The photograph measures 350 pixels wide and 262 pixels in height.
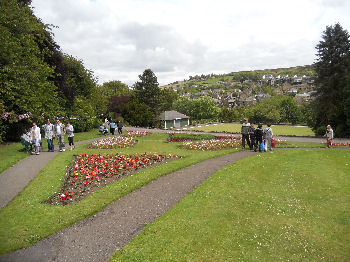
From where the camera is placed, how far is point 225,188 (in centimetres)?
901

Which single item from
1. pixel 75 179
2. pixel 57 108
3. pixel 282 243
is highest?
pixel 57 108

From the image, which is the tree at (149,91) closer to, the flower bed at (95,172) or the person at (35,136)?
the person at (35,136)

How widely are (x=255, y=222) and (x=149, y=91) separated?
64224 millimetres

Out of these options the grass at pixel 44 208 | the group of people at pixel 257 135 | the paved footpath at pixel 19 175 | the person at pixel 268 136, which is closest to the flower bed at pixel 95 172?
the grass at pixel 44 208

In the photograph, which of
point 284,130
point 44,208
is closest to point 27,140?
point 44,208

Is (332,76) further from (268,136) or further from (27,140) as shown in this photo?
(27,140)

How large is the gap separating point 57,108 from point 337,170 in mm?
21588

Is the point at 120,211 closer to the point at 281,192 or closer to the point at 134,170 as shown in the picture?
the point at 134,170

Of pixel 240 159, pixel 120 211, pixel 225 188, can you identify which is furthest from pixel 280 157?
pixel 120 211

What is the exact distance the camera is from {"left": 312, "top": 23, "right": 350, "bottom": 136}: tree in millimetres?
29078

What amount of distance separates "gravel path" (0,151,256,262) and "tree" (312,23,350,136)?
85.4ft

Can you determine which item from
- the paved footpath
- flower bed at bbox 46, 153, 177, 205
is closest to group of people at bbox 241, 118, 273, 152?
flower bed at bbox 46, 153, 177, 205

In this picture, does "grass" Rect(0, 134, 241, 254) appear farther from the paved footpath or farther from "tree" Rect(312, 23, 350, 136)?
"tree" Rect(312, 23, 350, 136)

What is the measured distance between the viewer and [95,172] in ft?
34.6
